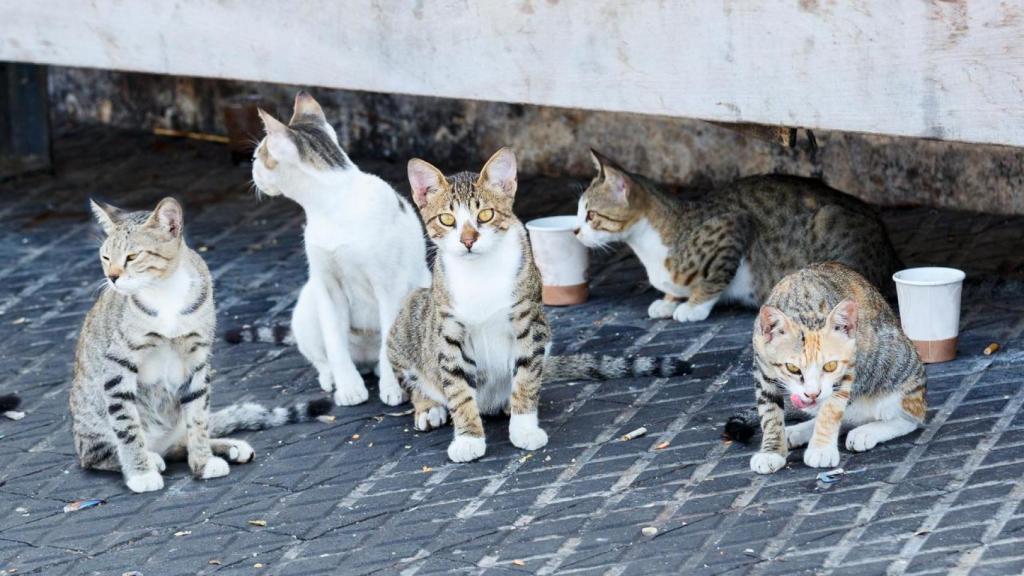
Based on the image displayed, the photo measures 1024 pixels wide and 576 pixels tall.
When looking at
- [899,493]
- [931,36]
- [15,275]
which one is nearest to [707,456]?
[899,493]

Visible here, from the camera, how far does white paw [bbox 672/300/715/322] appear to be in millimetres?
7465

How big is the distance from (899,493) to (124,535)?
2.89 meters

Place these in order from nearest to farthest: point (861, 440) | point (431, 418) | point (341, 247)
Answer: point (861, 440), point (431, 418), point (341, 247)

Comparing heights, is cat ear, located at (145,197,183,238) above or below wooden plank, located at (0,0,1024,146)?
below

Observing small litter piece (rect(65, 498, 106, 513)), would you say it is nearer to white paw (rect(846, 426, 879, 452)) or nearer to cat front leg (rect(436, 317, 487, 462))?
cat front leg (rect(436, 317, 487, 462))

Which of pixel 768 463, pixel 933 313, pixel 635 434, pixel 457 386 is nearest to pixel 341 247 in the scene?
pixel 457 386

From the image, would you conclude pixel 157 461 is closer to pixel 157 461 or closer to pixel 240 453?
pixel 157 461

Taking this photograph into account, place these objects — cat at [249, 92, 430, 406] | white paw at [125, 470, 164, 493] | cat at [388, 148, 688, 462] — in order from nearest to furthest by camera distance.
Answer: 1. white paw at [125, 470, 164, 493]
2. cat at [388, 148, 688, 462]
3. cat at [249, 92, 430, 406]

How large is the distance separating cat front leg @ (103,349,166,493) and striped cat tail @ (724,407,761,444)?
7.57 feet

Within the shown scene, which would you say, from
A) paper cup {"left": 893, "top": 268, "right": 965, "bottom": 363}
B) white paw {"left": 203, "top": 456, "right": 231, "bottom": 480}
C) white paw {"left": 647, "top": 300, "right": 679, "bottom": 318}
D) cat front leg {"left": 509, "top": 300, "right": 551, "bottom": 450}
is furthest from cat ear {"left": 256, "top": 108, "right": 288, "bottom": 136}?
paper cup {"left": 893, "top": 268, "right": 965, "bottom": 363}

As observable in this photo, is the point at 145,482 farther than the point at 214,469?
No

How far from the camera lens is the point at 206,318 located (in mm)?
5758

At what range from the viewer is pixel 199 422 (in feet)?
19.2

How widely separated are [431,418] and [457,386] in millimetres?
356
